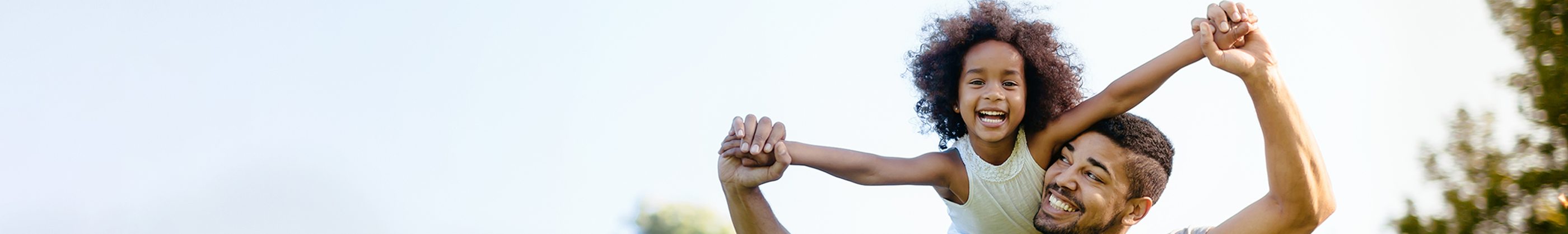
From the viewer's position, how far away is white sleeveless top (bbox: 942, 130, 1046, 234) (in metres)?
4.79

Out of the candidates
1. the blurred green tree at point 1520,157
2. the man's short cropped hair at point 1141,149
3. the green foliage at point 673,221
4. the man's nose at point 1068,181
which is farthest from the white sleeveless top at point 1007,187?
the green foliage at point 673,221

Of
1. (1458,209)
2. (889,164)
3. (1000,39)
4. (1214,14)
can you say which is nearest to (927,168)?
(889,164)

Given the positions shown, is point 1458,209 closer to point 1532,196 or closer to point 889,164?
point 1532,196

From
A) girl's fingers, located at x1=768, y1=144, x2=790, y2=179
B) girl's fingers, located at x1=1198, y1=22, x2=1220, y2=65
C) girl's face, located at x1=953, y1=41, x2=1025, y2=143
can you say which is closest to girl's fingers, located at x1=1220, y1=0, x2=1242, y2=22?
girl's fingers, located at x1=1198, y1=22, x2=1220, y2=65

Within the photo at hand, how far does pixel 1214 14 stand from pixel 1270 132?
47 centimetres

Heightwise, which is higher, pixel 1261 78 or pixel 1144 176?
pixel 1261 78

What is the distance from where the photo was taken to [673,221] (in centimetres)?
2352

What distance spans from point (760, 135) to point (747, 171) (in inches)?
7.1

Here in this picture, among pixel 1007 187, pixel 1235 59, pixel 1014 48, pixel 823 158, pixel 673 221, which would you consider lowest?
pixel 1007 187

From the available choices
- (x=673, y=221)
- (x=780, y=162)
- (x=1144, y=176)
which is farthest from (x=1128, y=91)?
(x=673, y=221)

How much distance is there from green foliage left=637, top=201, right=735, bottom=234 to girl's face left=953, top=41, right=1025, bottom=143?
1900 centimetres

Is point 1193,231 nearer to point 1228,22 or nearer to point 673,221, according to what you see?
point 1228,22

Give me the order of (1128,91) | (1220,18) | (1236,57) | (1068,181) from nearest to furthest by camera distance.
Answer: (1236,57)
(1220,18)
(1128,91)
(1068,181)

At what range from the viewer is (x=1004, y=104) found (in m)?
4.51
